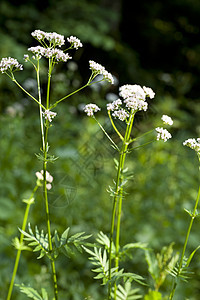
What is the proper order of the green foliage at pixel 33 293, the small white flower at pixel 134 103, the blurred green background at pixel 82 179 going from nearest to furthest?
1. the small white flower at pixel 134 103
2. the green foliage at pixel 33 293
3. the blurred green background at pixel 82 179

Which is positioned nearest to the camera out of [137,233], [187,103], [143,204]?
[137,233]

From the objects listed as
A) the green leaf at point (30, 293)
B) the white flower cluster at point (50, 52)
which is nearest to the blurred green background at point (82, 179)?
the green leaf at point (30, 293)

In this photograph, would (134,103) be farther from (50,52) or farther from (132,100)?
(50,52)

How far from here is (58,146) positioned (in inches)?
114

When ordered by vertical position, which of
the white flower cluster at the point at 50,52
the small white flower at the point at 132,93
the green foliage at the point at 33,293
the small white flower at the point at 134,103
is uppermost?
the white flower cluster at the point at 50,52

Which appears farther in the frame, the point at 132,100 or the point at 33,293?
the point at 33,293

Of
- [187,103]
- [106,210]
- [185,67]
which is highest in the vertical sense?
[185,67]

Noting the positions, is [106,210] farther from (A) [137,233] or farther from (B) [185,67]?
(B) [185,67]

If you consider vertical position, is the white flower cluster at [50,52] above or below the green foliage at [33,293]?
above

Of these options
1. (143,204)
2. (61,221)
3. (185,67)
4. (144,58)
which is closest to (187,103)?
(185,67)

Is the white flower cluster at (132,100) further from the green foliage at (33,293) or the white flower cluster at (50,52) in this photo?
the green foliage at (33,293)

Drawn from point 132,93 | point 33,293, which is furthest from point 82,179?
point 132,93

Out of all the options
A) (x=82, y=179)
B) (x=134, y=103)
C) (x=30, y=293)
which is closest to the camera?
(x=134, y=103)

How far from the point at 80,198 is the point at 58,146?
74cm
